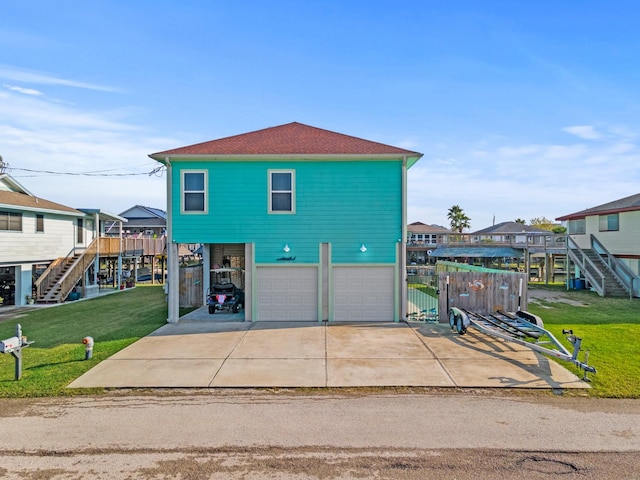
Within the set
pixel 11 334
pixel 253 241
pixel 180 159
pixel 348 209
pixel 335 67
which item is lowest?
pixel 11 334

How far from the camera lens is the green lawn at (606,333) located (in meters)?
6.76

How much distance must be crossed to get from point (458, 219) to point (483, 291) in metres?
59.1

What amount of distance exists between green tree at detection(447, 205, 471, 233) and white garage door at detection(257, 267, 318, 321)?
60286 mm

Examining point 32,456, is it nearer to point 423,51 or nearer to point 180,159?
point 180,159

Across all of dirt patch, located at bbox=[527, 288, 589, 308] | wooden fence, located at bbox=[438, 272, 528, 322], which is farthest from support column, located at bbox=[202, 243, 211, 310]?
dirt patch, located at bbox=[527, 288, 589, 308]

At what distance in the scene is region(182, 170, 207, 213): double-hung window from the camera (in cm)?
1243

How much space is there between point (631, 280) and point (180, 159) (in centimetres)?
2243

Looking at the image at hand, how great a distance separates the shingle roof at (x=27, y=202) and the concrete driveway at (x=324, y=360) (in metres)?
12.5

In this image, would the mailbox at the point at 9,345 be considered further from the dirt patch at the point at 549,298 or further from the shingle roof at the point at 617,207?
the shingle roof at the point at 617,207

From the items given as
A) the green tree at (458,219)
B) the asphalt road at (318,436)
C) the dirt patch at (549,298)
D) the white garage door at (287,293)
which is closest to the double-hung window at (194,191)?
the white garage door at (287,293)

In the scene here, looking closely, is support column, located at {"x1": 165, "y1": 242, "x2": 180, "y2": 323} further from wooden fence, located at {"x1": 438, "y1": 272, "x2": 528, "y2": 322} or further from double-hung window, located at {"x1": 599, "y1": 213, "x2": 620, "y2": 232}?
double-hung window, located at {"x1": 599, "y1": 213, "x2": 620, "y2": 232}

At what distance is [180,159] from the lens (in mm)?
12312

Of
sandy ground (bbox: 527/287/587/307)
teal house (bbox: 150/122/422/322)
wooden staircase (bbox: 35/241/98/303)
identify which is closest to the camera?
teal house (bbox: 150/122/422/322)

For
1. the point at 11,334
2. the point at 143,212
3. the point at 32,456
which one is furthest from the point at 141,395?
the point at 143,212
